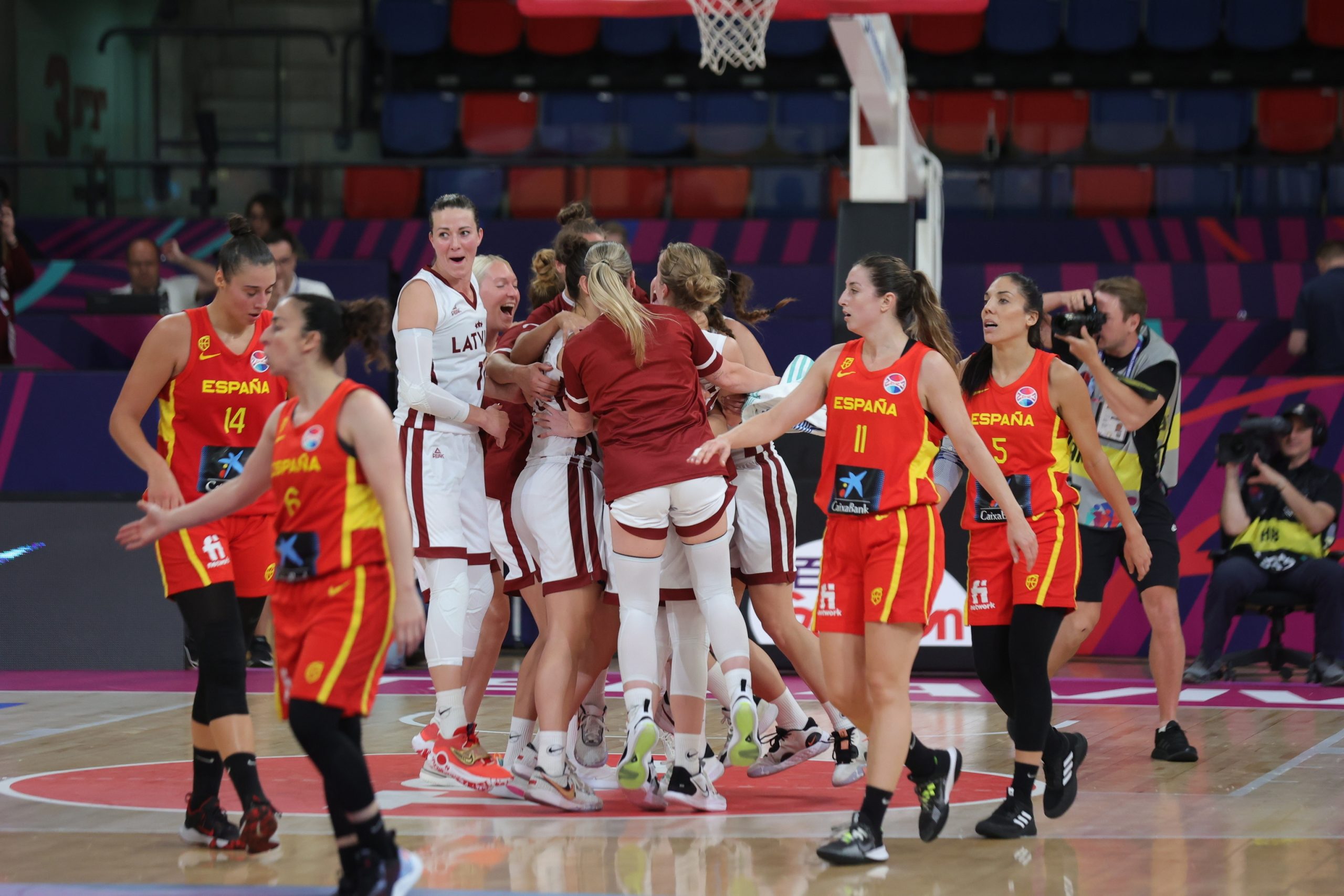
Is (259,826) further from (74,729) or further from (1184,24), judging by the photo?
(1184,24)

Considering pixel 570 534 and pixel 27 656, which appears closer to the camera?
pixel 570 534

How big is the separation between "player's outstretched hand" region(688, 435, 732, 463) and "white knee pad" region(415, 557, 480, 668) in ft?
3.71

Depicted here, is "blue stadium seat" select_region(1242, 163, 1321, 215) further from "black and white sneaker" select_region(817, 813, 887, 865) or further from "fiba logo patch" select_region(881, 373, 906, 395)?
"black and white sneaker" select_region(817, 813, 887, 865)

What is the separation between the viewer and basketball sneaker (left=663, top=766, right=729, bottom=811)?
5.53 m

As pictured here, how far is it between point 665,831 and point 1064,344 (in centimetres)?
367

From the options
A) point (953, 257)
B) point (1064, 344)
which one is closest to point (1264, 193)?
point (953, 257)

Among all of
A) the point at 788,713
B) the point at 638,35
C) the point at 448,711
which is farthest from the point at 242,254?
the point at 638,35

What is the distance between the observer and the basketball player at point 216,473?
5035mm

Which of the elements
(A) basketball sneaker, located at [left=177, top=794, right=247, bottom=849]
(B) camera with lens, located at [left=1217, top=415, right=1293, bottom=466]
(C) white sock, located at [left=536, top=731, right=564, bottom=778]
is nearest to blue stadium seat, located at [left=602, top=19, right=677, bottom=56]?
(B) camera with lens, located at [left=1217, top=415, right=1293, bottom=466]

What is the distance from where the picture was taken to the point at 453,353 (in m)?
6.07

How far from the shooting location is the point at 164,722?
7.67 m

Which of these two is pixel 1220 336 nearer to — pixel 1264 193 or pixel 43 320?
pixel 1264 193

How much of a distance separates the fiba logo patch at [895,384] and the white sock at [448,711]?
6.63 feet

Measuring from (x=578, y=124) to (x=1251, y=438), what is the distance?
331 inches
